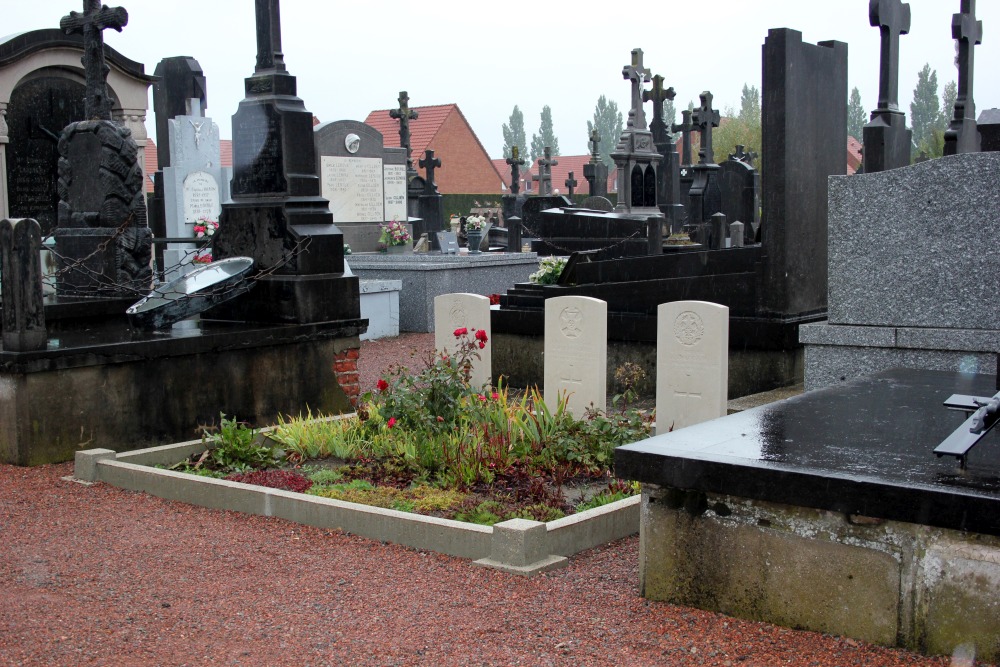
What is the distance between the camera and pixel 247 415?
7930 millimetres

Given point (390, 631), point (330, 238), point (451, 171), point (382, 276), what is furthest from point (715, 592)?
point (451, 171)

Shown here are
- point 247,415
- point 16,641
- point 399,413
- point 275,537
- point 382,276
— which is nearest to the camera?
point 16,641

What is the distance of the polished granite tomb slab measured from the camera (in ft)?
10.9

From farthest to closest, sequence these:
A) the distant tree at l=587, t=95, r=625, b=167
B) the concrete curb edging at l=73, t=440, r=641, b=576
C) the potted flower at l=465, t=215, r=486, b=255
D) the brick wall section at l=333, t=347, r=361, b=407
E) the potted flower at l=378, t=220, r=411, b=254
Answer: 1. the distant tree at l=587, t=95, r=625, b=167
2. the potted flower at l=465, t=215, r=486, b=255
3. the potted flower at l=378, t=220, r=411, b=254
4. the brick wall section at l=333, t=347, r=361, b=407
5. the concrete curb edging at l=73, t=440, r=641, b=576

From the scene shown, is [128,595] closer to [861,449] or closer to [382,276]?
A: [861,449]

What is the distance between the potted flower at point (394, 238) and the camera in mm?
17969

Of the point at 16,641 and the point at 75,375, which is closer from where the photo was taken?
the point at 16,641

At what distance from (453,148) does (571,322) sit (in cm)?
4669

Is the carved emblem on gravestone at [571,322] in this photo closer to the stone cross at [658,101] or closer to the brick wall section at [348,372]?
the brick wall section at [348,372]

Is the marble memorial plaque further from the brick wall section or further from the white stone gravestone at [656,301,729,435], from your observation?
the white stone gravestone at [656,301,729,435]

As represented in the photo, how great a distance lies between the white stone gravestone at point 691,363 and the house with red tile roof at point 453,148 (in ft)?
144

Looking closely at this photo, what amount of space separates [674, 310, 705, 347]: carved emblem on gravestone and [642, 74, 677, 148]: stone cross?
20.1 meters

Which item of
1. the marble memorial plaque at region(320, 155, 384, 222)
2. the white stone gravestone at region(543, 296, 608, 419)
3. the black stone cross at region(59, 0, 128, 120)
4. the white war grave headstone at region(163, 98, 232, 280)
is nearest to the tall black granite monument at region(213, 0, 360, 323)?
the black stone cross at region(59, 0, 128, 120)

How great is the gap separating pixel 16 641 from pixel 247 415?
4150 millimetres
